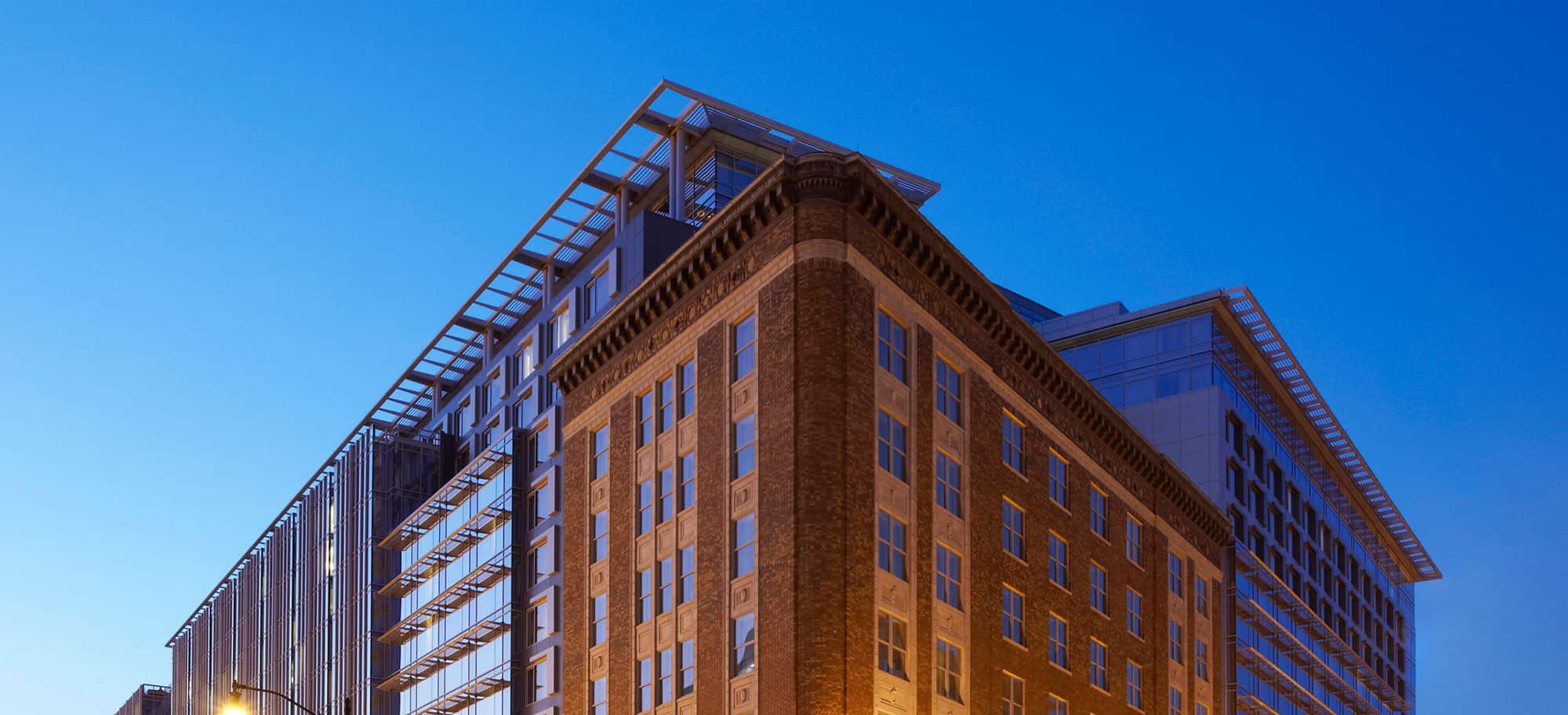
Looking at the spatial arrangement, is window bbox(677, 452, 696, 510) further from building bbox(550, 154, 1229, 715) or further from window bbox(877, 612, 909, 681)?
window bbox(877, 612, 909, 681)

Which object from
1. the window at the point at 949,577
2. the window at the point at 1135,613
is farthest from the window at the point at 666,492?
the window at the point at 1135,613

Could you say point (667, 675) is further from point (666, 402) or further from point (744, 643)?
point (666, 402)

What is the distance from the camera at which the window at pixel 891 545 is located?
165ft

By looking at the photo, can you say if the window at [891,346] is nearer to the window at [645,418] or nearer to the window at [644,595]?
the window at [645,418]

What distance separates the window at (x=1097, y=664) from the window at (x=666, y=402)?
63.5 feet

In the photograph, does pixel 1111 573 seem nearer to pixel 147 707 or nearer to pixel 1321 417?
pixel 1321 417

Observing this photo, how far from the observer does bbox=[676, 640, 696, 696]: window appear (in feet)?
171

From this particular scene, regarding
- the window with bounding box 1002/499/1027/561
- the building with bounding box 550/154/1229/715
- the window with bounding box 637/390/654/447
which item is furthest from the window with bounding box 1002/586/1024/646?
the window with bounding box 637/390/654/447

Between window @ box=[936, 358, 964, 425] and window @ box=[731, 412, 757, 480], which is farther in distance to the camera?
window @ box=[936, 358, 964, 425]

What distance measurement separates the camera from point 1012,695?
58.1 meters

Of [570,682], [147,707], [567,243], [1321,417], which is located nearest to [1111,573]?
[570,682]

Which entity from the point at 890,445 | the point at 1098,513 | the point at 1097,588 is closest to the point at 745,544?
the point at 890,445

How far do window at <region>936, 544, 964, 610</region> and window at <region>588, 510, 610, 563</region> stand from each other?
460 inches

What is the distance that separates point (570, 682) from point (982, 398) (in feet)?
55.8
